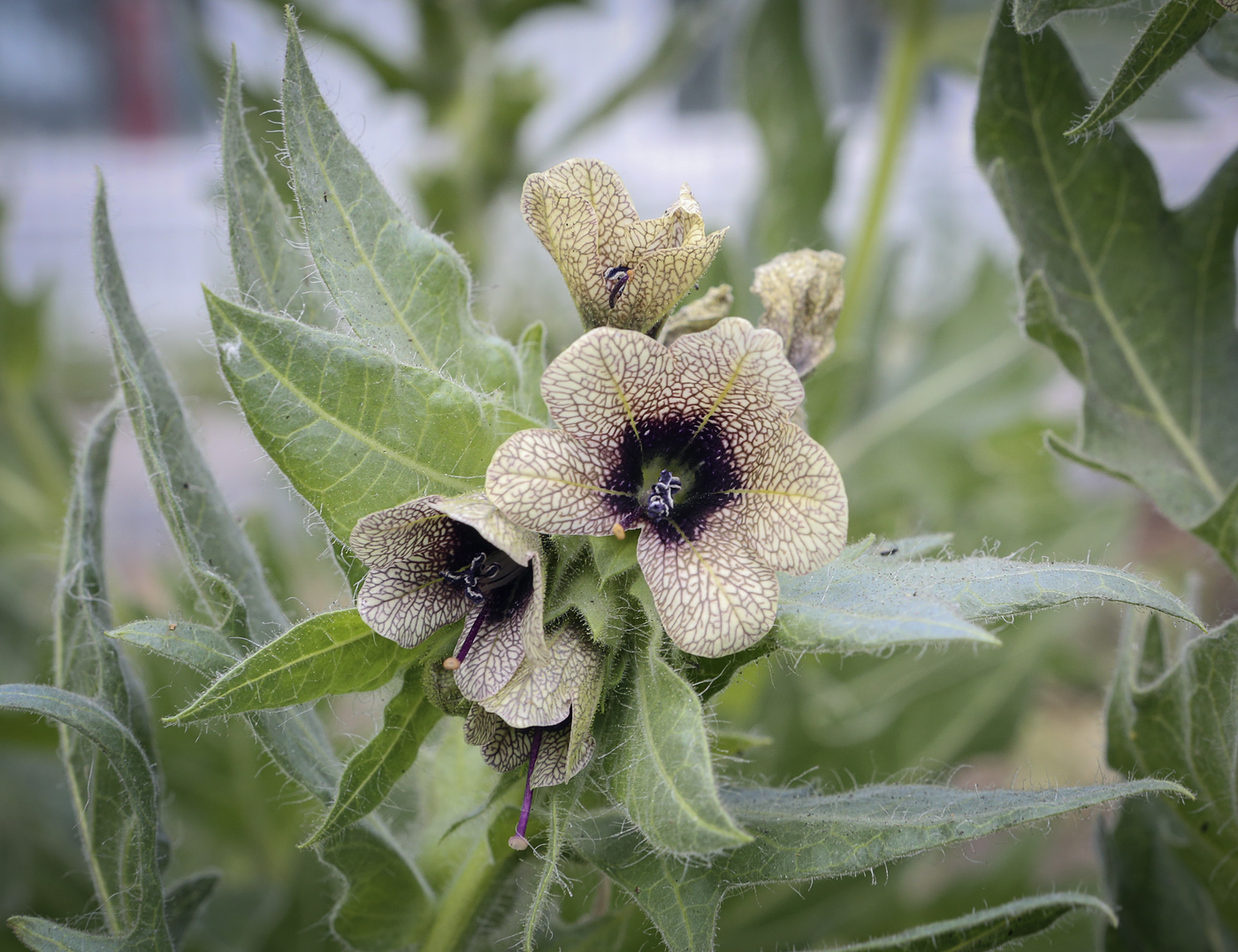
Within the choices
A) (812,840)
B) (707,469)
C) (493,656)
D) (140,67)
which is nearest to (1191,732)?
(812,840)

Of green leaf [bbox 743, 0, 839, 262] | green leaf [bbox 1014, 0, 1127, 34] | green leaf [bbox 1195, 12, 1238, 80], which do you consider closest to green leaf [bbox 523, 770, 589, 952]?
green leaf [bbox 1014, 0, 1127, 34]

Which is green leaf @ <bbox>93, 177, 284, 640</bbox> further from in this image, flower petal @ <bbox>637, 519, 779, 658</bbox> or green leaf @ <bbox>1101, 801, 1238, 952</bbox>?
green leaf @ <bbox>1101, 801, 1238, 952</bbox>

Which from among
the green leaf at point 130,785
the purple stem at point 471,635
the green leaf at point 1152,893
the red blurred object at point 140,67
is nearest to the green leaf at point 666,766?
the purple stem at point 471,635

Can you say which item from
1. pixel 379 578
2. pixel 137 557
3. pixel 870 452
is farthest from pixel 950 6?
pixel 137 557

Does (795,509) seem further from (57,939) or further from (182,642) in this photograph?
(57,939)

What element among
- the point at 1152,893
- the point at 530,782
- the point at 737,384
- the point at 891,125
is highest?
the point at 891,125

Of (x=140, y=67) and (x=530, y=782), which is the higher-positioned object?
(x=140, y=67)

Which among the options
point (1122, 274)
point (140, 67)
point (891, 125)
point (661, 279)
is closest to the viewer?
point (661, 279)
